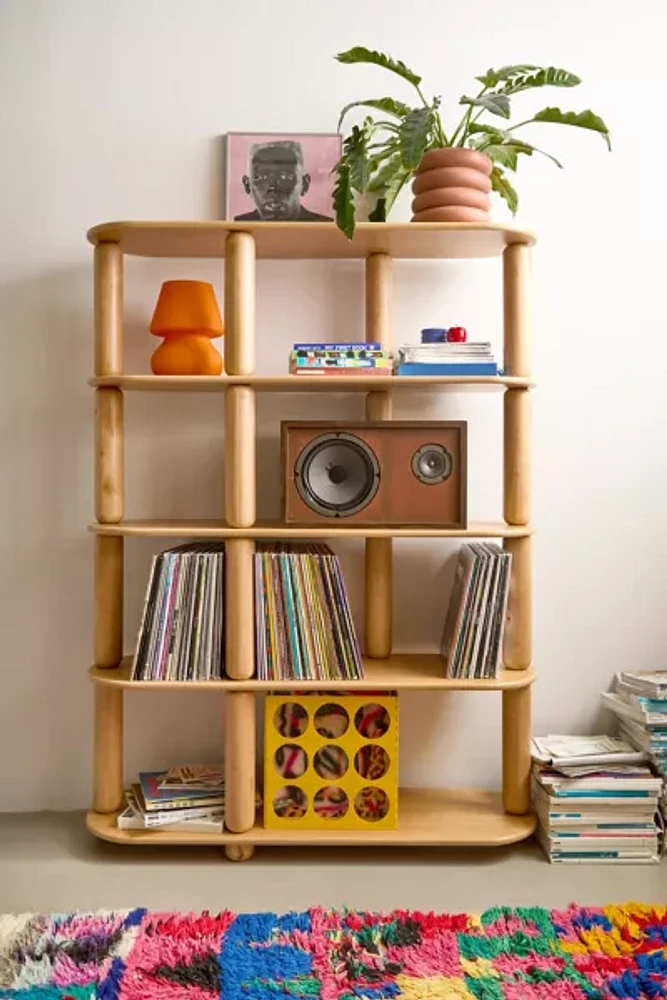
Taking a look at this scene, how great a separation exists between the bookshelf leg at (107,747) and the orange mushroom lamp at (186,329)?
77 centimetres

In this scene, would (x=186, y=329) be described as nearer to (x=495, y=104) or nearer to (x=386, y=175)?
(x=386, y=175)

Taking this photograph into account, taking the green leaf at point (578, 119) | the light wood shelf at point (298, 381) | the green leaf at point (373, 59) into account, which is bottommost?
the light wood shelf at point (298, 381)

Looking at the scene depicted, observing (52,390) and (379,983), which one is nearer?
(379,983)

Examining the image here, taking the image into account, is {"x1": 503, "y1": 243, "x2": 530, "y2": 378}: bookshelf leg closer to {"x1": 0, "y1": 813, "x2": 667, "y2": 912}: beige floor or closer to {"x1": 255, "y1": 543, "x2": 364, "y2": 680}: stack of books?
{"x1": 255, "y1": 543, "x2": 364, "y2": 680}: stack of books

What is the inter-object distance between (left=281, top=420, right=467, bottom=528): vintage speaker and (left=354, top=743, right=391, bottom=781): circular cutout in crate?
1.72 feet

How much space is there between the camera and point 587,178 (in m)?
2.69

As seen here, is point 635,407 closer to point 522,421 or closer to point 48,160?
point 522,421

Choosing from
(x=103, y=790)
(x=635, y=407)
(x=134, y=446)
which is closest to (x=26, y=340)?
(x=134, y=446)

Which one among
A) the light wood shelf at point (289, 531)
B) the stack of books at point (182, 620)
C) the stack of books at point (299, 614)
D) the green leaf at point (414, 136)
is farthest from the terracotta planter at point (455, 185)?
the stack of books at point (182, 620)

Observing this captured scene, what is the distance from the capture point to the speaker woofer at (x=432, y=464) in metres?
2.40

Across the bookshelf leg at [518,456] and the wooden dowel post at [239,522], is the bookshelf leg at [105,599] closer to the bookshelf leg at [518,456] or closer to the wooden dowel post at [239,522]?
the wooden dowel post at [239,522]

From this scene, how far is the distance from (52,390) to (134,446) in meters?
0.25

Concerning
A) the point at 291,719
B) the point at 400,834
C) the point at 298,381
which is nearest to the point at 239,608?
the point at 291,719

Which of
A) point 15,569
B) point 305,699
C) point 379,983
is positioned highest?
point 15,569
